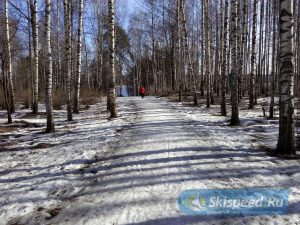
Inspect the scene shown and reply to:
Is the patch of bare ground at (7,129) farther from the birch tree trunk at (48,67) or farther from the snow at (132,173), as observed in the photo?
the birch tree trunk at (48,67)

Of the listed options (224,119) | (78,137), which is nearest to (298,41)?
(224,119)

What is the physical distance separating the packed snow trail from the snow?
0.05 ft

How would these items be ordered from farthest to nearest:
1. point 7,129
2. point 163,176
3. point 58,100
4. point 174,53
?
point 174,53 → point 58,100 → point 7,129 → point 163,176

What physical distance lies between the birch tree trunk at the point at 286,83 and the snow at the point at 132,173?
22.0 inches

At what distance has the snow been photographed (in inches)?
188

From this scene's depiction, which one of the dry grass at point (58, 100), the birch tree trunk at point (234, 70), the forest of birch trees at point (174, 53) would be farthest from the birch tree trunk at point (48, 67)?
the dry grass at point (58, 100)

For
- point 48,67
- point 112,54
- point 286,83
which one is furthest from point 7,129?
point 286,83

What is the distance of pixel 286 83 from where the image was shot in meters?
7.44

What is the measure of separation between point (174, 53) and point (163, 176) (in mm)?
27654

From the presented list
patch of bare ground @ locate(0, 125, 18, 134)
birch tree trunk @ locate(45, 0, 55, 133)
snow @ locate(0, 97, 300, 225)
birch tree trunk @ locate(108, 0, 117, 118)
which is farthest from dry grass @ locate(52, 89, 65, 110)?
snow @ locate(0, 97, 300, 225)

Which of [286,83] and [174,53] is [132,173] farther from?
[174,53]

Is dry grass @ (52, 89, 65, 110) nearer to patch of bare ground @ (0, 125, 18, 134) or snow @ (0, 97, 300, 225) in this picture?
patch of bare ground @ (0, 125, 18, 134)

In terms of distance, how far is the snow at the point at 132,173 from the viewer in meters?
4.77

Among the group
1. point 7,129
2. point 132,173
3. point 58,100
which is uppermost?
point 58,100
